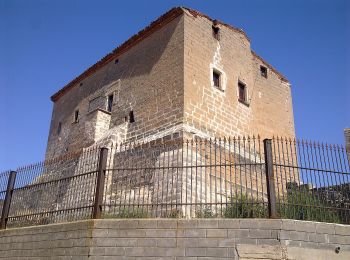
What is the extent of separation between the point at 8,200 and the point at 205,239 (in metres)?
5.97

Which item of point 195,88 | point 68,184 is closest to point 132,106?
point 195,88

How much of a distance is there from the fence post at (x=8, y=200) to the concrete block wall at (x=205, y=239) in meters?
2.92

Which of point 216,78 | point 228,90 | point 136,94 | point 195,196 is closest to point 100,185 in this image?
point 195,196

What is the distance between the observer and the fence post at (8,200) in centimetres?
997

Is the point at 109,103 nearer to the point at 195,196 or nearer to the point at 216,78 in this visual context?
the point at 216,78

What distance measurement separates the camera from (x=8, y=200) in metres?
10.2

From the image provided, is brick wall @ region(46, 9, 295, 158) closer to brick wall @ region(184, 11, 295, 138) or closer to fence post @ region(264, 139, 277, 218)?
brick wall @ region(184, 11, 295, 138)

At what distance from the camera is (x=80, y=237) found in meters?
7.79

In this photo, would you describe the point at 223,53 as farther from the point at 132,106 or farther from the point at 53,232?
the point at 53,232

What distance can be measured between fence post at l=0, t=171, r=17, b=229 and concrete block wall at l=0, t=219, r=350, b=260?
292 cm

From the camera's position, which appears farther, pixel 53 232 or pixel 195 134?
pixel 195 134

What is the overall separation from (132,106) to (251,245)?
10.00 meters

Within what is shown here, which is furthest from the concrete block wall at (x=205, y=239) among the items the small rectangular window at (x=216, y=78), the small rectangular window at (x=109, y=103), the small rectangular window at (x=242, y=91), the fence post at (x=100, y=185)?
the small rectangular window at (x=109, y=103)

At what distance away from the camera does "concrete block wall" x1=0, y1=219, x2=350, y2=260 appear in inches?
273
